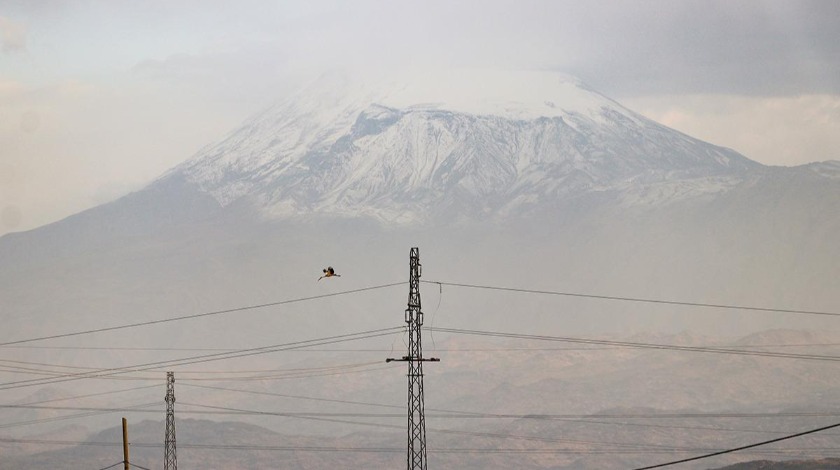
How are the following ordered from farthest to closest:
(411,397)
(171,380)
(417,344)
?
1. (171,380)
2. (411,397)
3. (417,344)

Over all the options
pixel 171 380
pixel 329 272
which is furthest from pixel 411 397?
pixel 171 380

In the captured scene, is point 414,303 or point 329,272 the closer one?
point 414,303

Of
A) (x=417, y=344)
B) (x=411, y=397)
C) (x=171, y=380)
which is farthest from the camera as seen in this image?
(x=171, y=380)

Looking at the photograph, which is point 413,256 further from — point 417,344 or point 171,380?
point 171,380

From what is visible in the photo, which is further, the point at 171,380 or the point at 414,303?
the point at 171,380

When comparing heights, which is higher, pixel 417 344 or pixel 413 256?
pixel 413 256

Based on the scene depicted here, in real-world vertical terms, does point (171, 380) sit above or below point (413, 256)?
below

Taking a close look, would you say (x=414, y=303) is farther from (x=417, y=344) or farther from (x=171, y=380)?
(x=171, y=380)

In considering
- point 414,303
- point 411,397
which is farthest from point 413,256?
point 411,397
